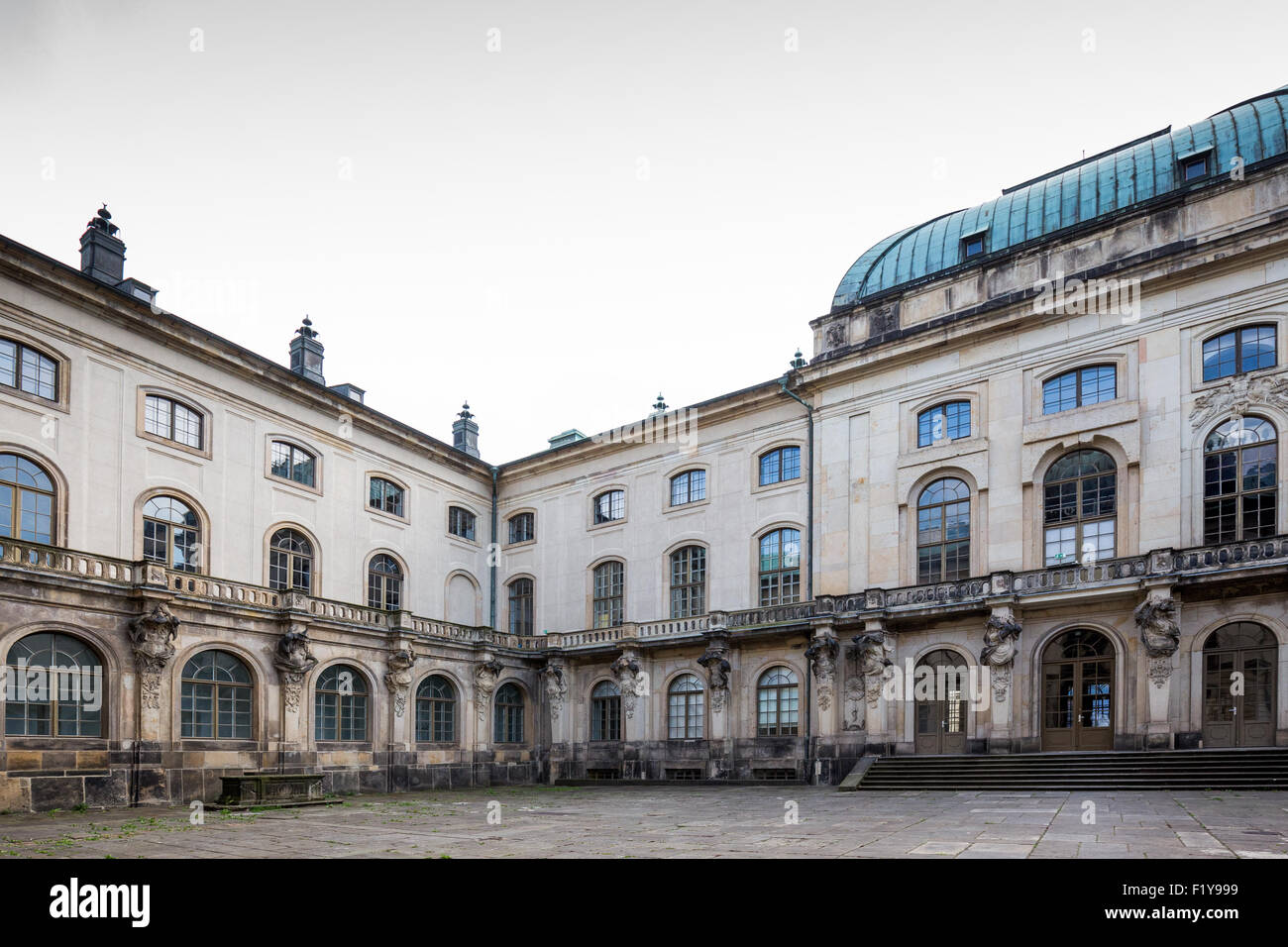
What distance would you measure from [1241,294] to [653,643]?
71.1ft

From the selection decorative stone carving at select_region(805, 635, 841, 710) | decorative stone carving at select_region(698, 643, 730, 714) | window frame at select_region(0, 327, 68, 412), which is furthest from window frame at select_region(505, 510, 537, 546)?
window frame at select_region(0, 327, 68, 412)

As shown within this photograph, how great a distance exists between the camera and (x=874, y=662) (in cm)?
3023

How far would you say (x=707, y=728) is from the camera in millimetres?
34156

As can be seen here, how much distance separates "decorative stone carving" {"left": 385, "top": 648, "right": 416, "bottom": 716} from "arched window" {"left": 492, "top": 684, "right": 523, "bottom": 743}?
5.46 metres

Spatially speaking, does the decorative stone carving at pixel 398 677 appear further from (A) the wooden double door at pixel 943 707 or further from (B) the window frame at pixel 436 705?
(A) the wooden double door at pixel 943 707

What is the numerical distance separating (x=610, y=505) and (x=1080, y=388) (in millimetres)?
18561

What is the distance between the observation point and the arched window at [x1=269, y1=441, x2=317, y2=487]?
32594 millimetres

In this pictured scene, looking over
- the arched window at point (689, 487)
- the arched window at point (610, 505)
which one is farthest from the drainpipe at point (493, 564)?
the arched window at point (689, 487)

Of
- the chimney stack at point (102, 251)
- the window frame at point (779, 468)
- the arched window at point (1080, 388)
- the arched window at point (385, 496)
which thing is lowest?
the arched window at point (385, 496)

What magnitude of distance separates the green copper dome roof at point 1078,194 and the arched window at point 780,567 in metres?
8.78

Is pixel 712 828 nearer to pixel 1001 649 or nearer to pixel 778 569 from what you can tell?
pixel 1001 649

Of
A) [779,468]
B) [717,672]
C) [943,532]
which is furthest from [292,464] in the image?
[943,532]

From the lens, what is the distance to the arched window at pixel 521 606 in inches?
1619

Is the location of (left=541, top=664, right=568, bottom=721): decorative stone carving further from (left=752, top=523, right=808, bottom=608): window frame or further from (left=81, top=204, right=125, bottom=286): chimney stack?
(left=81, top=204, right=125, bottom=286): chimney stack
